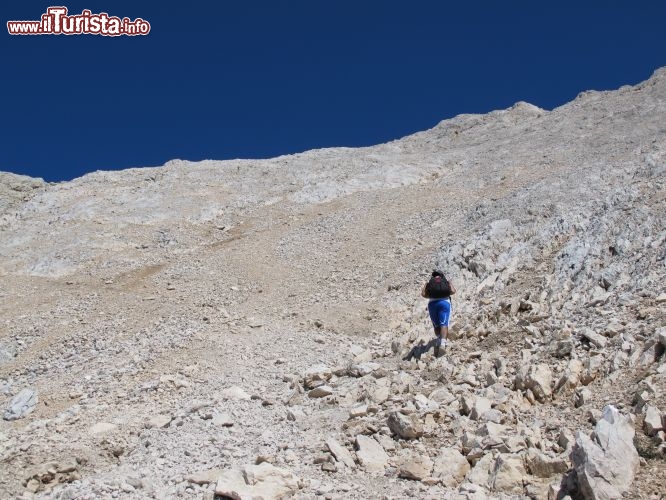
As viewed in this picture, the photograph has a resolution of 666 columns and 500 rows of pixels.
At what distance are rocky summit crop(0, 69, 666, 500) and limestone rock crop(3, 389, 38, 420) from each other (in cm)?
5

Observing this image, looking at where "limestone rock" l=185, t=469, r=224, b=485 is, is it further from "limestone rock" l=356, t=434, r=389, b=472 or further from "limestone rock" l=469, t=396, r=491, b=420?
"limestone rock" l=469, t=396, r=491, b=420

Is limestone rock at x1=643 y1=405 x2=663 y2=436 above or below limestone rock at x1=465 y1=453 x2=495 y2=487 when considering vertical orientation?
above

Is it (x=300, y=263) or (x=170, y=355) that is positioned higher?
(x=300, y=263)

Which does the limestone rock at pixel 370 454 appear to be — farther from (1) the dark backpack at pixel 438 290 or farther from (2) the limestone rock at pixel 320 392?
(1) the dark backpack at pixel 438 290

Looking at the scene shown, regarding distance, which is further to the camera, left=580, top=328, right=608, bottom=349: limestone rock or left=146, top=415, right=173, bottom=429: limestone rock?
left=146, top=415, right=173, bottom=429: limestone rock

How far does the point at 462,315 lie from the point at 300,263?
720 cm

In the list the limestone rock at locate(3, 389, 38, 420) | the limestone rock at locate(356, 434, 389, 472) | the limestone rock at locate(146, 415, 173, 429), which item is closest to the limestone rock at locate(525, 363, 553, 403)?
the limestone rock at locate(356, 434, 389, 472)

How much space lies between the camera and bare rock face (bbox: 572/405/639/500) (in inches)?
216

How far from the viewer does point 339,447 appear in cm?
735

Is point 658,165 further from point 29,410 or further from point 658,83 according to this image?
point 658,83

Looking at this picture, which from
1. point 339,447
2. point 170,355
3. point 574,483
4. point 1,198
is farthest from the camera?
point 1,198

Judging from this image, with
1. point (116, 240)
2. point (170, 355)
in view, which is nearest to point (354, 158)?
point (116, 240)

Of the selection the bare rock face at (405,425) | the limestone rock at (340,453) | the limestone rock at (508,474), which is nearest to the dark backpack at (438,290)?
the bare rock face at (405,425)

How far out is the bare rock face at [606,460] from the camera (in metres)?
5.50
